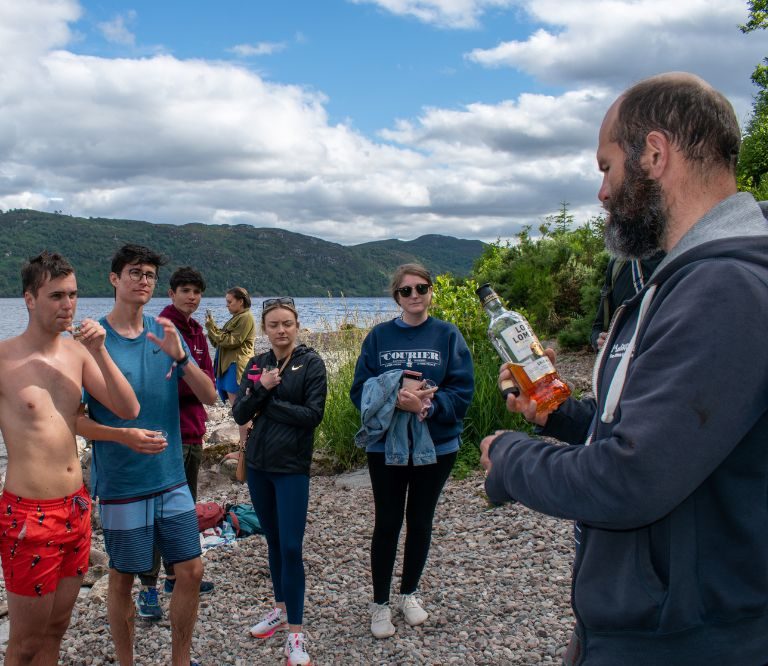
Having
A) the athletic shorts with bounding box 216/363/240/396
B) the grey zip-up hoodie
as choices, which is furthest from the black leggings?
the athletic shorts with bounding box 216/363/240/396

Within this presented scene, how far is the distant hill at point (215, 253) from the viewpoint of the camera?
4031 inches

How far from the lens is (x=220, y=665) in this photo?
4324mm

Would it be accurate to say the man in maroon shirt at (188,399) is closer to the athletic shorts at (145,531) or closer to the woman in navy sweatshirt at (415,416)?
the athletic shorts at (145,531)

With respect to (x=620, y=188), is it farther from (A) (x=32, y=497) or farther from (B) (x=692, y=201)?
(A) (x=32, y=497)

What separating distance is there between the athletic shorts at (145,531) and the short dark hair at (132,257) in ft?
4.57

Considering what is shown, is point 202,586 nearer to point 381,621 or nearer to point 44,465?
point 381,621

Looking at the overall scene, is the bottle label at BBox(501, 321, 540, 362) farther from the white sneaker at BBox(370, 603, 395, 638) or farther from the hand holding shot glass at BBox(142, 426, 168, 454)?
the white sneaker at BBox(370, 603, 395, 638)

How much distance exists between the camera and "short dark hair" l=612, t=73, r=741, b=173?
4.99 ft

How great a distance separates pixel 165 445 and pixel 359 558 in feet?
8.91

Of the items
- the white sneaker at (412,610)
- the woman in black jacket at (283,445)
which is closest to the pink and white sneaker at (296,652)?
the woman in black jacket at (283,445)

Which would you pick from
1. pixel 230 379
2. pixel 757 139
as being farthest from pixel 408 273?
pixel 757 139

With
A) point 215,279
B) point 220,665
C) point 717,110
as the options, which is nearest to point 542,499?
point 717,110

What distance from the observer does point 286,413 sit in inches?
169

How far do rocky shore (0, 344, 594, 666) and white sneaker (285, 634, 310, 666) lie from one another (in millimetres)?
218
